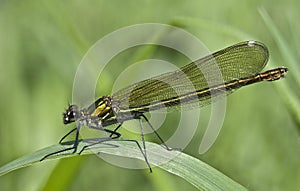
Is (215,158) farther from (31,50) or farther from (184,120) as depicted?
(31,50)

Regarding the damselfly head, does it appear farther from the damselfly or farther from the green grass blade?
the green grass blade

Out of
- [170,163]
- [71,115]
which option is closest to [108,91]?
[71,115]

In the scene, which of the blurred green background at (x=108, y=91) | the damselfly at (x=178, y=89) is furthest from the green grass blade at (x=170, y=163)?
the blurred green background at (x=108, y=91)

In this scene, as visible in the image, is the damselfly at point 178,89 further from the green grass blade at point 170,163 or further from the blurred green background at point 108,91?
the green grass blade at point 170,163

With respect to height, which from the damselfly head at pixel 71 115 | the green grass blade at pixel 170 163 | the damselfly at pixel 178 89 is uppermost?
the damselfly head at pixel 71 115

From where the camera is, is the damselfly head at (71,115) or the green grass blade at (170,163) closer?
the green grass blade at (170,163)

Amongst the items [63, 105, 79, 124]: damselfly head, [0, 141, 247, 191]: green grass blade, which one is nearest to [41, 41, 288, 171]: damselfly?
[63, 105, 79, 124]: damselfly head
